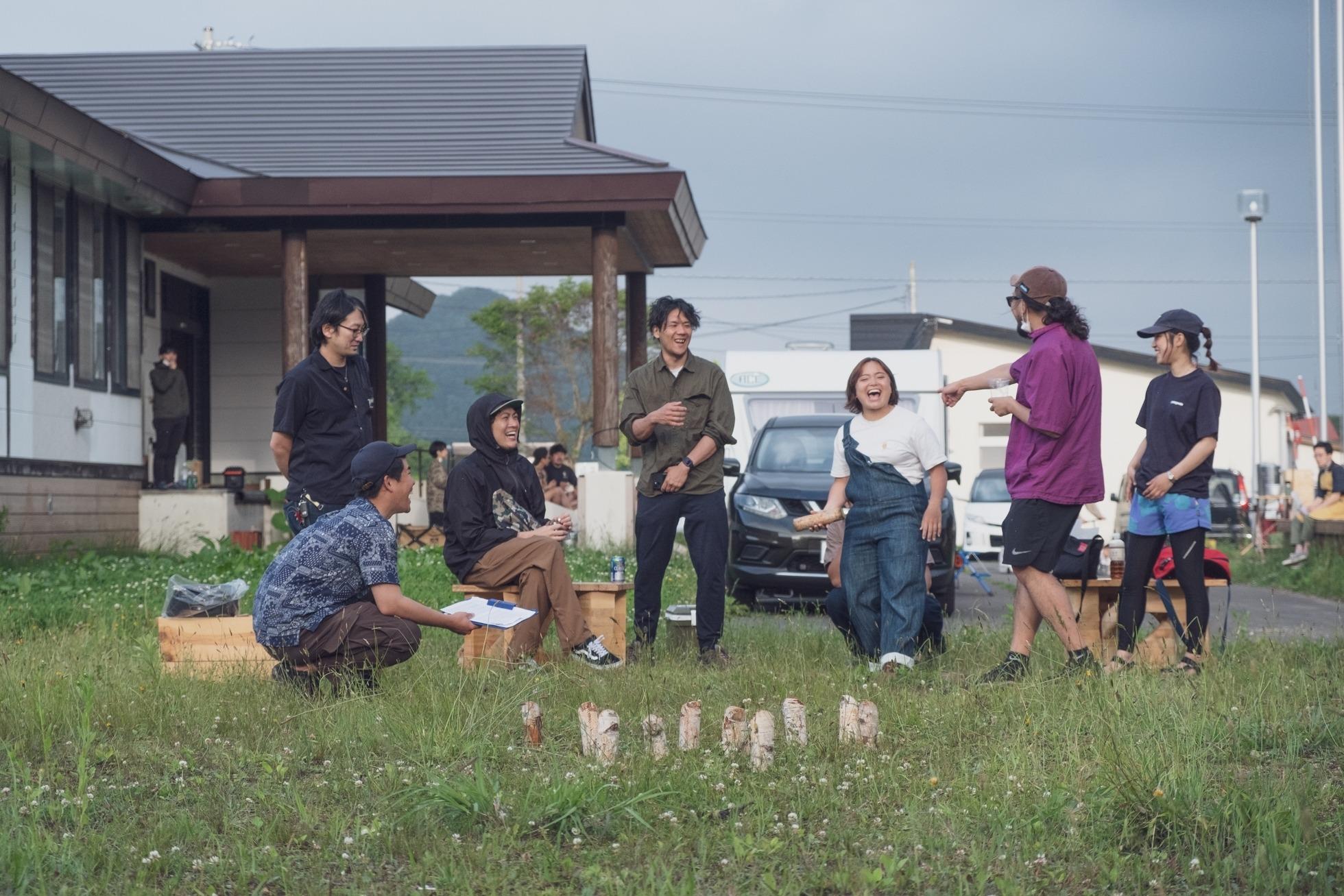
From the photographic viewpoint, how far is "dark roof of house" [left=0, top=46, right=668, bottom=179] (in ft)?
59.6

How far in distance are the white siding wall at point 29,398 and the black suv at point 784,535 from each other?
703cm

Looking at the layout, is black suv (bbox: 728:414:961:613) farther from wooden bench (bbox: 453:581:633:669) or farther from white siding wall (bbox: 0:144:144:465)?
white siding wall (bbox: 0:144:144:465)

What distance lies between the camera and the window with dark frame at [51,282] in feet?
48.9

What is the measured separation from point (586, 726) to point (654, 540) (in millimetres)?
2988

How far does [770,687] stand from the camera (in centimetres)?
686

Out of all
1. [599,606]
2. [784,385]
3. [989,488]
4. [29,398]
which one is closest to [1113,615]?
[599,606]

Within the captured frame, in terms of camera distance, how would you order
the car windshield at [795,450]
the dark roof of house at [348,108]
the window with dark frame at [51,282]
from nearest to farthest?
1. the car windshield at [795,450]
2. the window with dark frame at [51,282]
3. the dark roof of house at [348,108]

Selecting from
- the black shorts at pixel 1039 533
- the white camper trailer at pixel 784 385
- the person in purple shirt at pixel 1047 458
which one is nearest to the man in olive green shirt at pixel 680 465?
the person in purple shirt at pixel 1047 458

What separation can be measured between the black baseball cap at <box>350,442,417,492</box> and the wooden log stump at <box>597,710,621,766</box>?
69.2 inches

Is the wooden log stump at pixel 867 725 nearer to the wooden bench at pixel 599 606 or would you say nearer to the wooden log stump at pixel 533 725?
the wooden log stump at pixel 533 725

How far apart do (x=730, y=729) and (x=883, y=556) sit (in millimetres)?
2675

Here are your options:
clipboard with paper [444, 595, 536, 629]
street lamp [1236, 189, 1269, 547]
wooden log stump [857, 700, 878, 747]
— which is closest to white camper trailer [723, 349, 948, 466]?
clipboard with paper [444, 595, 536, 629]

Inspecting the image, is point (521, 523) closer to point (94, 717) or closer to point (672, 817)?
point (94, 717)

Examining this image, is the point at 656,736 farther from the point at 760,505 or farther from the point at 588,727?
the point at 760,505
